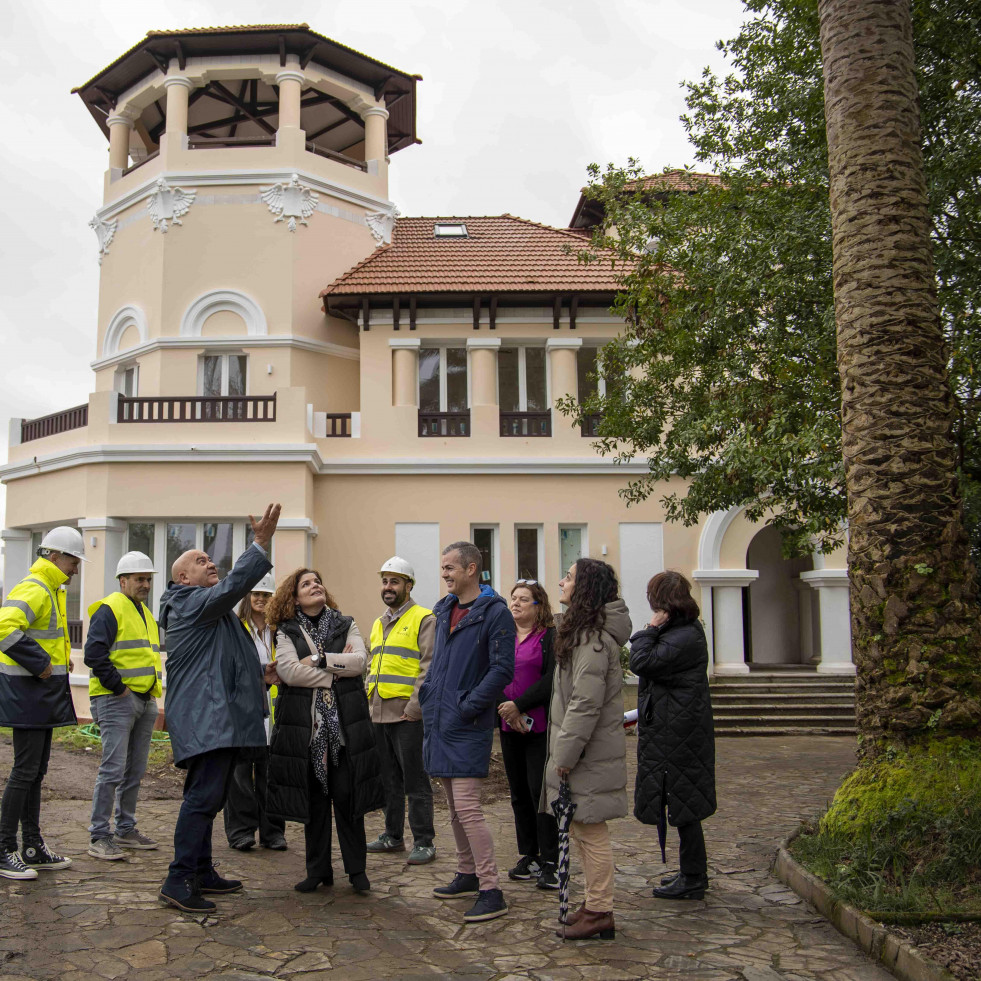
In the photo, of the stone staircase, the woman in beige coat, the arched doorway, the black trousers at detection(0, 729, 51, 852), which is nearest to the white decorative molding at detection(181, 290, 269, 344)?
the stone staircase

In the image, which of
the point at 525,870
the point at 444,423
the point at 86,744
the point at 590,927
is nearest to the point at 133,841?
the point at 525,870

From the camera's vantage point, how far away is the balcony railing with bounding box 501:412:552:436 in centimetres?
1770

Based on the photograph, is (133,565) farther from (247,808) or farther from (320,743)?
(320,743)

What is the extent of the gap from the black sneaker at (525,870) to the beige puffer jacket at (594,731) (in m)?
1.48

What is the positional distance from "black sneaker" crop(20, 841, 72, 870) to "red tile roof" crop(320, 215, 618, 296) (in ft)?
40.8

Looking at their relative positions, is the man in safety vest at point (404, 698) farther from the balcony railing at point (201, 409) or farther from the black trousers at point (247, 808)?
the balcony railing at point (201, 409)

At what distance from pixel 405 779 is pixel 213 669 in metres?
2.04

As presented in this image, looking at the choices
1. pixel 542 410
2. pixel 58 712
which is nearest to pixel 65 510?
pixel 542 410

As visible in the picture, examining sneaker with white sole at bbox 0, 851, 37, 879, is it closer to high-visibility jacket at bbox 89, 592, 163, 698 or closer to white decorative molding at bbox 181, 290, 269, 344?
high-visibility jacket at bbox 89, 592, 163, 698

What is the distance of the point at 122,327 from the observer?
18703 millimetres

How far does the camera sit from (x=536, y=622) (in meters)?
6.75

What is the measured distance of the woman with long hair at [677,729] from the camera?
19.4 ft

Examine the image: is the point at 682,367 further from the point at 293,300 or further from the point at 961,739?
the point at 293,300

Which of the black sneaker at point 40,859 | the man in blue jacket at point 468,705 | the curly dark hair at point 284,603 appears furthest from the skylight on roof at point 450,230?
the black sneaker at point 40,859
